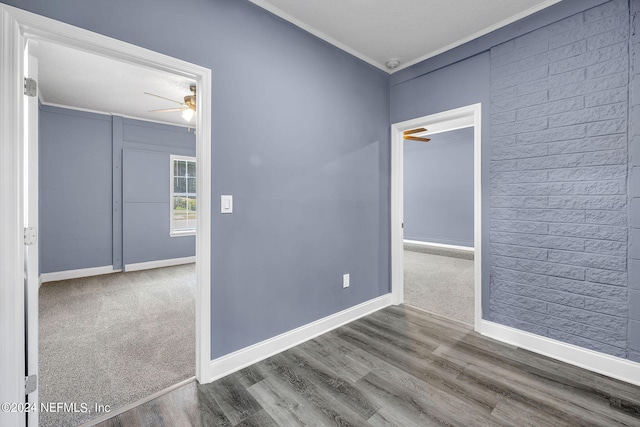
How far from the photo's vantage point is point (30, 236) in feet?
4.89

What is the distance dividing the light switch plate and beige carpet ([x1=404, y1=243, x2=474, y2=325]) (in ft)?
8.38

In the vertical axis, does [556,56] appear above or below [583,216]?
above

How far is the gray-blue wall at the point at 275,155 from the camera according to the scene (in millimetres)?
1954

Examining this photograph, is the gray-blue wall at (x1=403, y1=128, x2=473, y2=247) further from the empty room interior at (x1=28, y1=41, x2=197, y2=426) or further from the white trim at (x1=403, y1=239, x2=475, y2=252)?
the empty room interior at (x1=28, y1=41, x2=197, y2=426)

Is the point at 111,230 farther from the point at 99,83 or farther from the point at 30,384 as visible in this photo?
the point at 30,384

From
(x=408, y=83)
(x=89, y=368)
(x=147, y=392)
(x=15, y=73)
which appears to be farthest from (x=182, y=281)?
(x=408, y=83)

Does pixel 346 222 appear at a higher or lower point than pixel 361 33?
lower

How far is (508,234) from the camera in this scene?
8.54 feet

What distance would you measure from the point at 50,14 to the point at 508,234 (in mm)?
3518

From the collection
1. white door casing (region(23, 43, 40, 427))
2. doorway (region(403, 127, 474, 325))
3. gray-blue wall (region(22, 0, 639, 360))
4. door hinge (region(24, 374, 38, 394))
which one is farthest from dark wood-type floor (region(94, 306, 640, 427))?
doorway (region(403, 127, 474, 325))

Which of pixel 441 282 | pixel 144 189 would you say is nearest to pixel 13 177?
pixel 144 189

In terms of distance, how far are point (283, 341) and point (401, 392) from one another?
103cm

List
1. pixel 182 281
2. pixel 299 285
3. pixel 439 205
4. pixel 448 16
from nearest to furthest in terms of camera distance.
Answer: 1. pixel 448 16
2. pixel 299 285
3. pixel 182 281
4. pixel 439 205

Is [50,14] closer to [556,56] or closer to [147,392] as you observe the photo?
[147,392]
